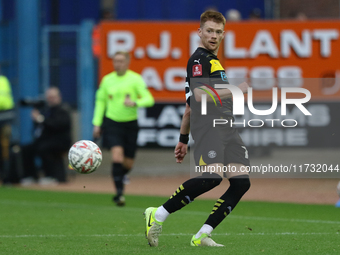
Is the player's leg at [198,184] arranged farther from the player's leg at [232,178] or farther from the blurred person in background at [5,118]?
the blurred person in background at [5,118]

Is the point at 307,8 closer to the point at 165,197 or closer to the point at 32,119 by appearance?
the point at 32,119

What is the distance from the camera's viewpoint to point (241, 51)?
15.5 m

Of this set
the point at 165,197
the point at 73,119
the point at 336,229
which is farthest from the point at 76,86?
the point at 336,229

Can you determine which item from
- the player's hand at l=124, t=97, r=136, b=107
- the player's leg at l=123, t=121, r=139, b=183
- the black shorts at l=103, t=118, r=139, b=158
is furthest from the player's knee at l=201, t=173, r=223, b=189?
the player's leg at l=123, t=121, r=139, b=183

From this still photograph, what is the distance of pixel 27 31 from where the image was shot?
640 inches

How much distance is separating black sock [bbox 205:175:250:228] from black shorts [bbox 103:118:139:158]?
4578 millimetres

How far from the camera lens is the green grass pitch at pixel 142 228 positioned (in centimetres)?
598

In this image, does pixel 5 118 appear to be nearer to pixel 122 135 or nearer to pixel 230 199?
pixel 122 135

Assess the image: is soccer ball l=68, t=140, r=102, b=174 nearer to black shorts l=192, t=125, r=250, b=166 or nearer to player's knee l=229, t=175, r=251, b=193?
black shorts l=192, t=125, r=250, b=166

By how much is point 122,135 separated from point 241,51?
585cm

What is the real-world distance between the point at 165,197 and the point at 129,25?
5293 millimetres

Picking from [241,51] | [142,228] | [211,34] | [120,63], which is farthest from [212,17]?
[241,51]

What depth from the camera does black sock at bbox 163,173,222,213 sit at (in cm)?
580

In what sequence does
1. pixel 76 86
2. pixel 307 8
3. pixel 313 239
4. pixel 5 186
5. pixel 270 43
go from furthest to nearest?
pixel 307 8 < pixel 76 86 < pixel 270 43 < pixel 5 186 < pixel 313 239
